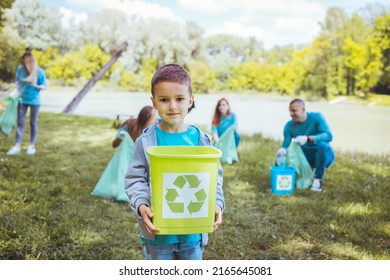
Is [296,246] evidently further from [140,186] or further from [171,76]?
[171,76]

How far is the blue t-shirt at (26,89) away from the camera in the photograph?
3.52m

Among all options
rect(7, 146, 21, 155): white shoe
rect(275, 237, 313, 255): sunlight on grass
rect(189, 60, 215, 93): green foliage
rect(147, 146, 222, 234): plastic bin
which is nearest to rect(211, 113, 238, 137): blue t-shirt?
rect(189, 60, 215, 93): green foliage

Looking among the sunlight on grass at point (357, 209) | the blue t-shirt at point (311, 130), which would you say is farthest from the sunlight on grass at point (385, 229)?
the blue t-shirt at point (311, 130)

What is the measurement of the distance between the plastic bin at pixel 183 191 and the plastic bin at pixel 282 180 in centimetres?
161

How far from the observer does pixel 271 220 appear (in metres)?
2.32

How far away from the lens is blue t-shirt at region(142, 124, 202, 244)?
1229 millimetres

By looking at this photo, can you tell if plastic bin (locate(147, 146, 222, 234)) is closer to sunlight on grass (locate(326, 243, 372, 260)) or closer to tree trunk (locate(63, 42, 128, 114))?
sunlight on grass (locate(326, 243, 372, 260))

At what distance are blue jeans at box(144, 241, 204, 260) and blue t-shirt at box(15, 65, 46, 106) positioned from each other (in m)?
2.63

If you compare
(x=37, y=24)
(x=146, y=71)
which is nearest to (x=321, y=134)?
(x=146, y=71)

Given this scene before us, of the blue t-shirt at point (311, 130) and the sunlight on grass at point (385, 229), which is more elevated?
the blue t-shirt at point (311, 130)

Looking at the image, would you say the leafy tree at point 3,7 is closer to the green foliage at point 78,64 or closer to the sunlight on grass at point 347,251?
the green foliage at point 78,64
